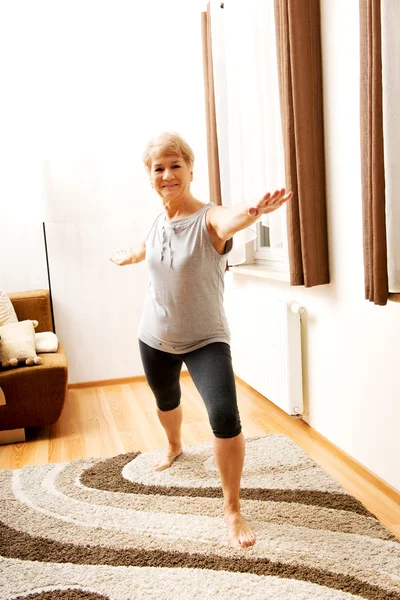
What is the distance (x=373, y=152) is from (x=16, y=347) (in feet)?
7.09

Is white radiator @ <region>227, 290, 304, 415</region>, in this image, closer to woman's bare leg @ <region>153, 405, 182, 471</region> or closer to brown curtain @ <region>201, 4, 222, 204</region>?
woman's bare leg @ <region>153, 405, 182, 471</region>

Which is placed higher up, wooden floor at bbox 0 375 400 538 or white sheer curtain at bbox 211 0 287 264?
white sheer curtain at bbox 211 0 287 264

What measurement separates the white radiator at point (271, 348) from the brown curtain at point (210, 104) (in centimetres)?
78

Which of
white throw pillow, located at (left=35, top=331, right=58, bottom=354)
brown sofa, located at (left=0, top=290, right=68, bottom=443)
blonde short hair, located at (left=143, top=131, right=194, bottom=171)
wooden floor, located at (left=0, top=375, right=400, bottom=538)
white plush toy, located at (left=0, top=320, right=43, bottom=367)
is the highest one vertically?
blonde short hair, located at (left=143, top=131, right=194, bottom=171)

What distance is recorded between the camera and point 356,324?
236 cm

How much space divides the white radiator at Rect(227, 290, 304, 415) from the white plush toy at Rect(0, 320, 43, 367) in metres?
1.27

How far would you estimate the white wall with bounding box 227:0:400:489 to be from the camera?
2.17 metres

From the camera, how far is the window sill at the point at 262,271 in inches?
118

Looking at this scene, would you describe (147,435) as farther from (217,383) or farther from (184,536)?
(217,383)

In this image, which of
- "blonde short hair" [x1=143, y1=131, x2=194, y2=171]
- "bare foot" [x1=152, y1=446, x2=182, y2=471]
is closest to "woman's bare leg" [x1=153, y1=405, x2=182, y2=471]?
"bare foot" [x1=152, y1=446, x2=182, y2=471]

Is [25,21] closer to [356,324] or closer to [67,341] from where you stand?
[67,341]

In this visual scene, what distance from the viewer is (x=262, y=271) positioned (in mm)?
3289

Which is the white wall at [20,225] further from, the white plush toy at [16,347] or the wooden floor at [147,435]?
the wooden floor at [147,435]

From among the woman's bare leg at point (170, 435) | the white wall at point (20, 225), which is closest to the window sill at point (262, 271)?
the woman's bare leg at point (170, 435)
